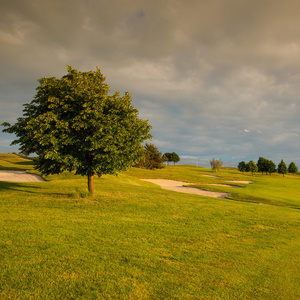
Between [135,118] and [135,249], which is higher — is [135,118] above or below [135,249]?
above

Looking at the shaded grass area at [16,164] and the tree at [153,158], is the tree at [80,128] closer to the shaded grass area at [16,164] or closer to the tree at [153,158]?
the shaded grass area at [16,164]

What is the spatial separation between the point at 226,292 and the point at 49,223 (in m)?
8.46

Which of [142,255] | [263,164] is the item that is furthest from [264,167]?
[142,255]

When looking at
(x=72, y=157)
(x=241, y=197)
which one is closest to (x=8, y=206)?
(x=72, y=157)

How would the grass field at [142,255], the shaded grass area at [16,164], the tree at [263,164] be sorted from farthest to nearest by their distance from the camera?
the tree at [263,164], the shaded grass area at [16,164], the grass field at [142,255]

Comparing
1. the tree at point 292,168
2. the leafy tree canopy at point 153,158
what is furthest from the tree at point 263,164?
the leafy tree canopy at point 153,158

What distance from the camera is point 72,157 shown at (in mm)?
15289

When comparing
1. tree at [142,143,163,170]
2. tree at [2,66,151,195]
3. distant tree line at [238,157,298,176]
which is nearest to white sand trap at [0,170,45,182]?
tree at [2,66,151,195]

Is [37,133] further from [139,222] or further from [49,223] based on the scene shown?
[139,222]

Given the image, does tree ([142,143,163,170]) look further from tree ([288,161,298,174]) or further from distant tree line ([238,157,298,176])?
tree ([288,161,298,174])

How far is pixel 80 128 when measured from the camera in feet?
52.4

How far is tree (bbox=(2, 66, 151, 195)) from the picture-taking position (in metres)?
14.8

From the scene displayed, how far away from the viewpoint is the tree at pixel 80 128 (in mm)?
14805

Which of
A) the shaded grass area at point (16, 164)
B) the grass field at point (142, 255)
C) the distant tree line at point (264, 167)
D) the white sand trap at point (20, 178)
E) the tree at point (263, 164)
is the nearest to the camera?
the grass field at point (142, 255)
